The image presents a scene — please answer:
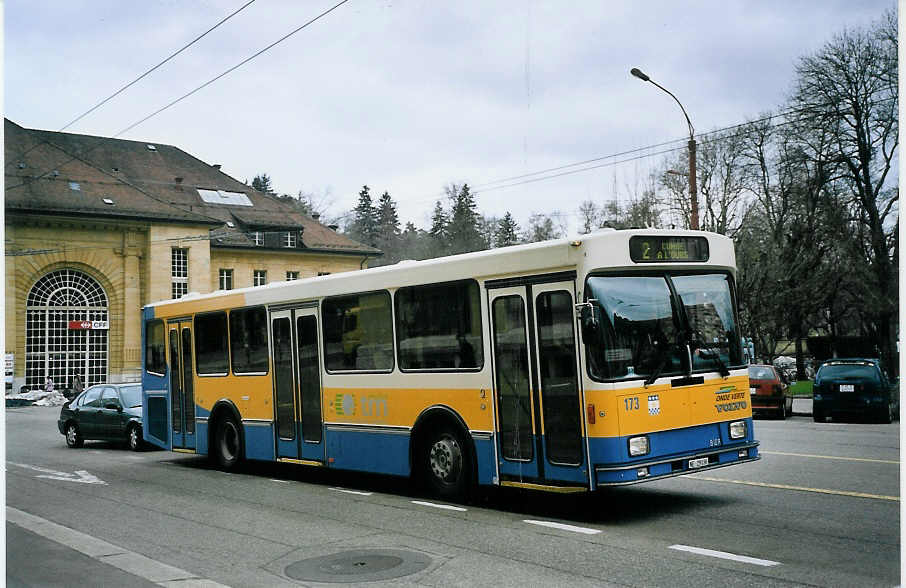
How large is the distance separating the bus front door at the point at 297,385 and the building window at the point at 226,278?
4093 centimetres

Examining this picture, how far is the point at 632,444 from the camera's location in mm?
8930

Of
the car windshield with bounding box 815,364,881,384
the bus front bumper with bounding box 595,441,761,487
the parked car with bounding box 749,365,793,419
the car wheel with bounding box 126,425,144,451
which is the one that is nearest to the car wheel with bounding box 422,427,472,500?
the bus front bumper with bounding box 595,441,761,487

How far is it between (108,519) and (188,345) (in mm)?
5599

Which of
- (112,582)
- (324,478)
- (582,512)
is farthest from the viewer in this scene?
(324,478)

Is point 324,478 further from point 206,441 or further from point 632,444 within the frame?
point 632,444

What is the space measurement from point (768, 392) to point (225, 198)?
27.0 metres

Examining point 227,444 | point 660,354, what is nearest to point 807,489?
point 660,354

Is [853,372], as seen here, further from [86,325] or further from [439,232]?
[86,325]

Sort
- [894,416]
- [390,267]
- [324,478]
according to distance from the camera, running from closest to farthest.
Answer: [390,267] → [324,478] → [894,416]

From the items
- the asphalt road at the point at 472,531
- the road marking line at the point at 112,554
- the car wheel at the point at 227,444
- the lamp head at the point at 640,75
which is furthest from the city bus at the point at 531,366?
the lamp head at the point at 640,75

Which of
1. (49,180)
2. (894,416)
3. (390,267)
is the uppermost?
(49,180)

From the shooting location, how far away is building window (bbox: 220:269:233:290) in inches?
2106

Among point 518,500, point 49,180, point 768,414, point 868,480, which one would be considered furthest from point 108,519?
point 768,414

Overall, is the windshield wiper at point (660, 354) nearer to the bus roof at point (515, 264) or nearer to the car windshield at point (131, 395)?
the bus roof at point (515, 264)
